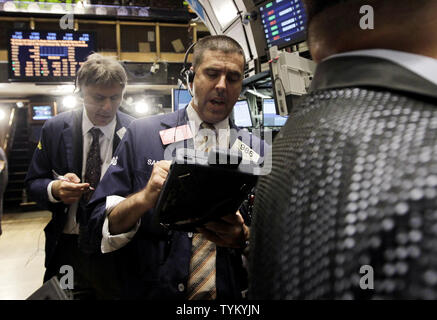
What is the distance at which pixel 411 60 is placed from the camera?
0.37m

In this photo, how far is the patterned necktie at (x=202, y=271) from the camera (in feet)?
4.07

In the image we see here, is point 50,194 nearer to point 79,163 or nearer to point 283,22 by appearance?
point 79,163

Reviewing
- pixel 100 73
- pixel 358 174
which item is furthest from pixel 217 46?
pixel 358 174

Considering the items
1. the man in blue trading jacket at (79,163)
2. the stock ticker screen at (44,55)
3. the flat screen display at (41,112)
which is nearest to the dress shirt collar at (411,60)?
the man in blue trading jacket at (79,163)

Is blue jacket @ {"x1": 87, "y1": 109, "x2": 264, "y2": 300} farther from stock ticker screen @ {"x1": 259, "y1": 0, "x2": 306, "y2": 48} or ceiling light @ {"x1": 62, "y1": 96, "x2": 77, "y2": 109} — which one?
ceiling light @ {"x1": 62, "y1": 96, "x2": 77, "y2": 109}

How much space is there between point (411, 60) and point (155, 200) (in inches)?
36.2

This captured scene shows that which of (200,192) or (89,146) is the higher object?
(89,146)

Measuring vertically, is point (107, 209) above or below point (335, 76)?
below

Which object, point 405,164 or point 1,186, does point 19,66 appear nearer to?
point 1,186

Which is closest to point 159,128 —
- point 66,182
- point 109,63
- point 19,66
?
point 66,182

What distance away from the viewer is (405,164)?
0.29m

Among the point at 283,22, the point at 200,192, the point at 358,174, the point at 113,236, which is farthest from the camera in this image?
the point at 283,22

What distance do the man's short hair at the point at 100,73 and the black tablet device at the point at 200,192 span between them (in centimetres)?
141
